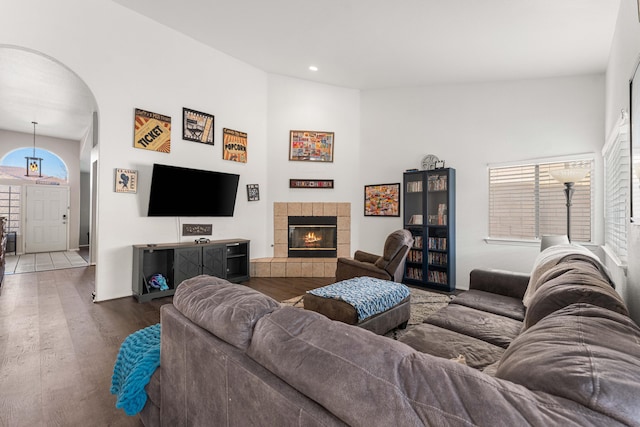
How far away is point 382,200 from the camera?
18.1ft

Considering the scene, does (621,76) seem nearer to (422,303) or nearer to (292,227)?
(422,303)

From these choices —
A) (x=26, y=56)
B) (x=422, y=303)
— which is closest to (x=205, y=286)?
(x=422, y=303)

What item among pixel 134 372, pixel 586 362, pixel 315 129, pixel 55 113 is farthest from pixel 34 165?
pixel 586 362

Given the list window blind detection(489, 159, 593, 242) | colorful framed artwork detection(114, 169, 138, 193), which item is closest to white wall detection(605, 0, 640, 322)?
window blind detection(489, 159, 593, 242)

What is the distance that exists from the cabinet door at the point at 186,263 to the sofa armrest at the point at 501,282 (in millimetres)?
3535

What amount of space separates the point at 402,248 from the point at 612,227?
83.6 inches

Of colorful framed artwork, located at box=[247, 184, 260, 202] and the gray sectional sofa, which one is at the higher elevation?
colorful framed artwork, located at box=[247, 184, 260, 202]

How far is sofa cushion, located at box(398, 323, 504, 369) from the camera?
1.54 meters

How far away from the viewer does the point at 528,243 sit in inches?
167

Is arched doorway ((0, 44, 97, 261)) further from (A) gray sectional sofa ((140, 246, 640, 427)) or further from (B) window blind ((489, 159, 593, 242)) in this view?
(B) window blind ((489, 159, 593, 242))

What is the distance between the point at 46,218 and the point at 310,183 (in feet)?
24.6

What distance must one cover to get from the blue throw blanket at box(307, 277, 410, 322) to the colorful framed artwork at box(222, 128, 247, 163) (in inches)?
124

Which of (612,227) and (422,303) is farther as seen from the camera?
(422,303)

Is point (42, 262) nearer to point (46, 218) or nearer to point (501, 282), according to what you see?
point (46, 218)
